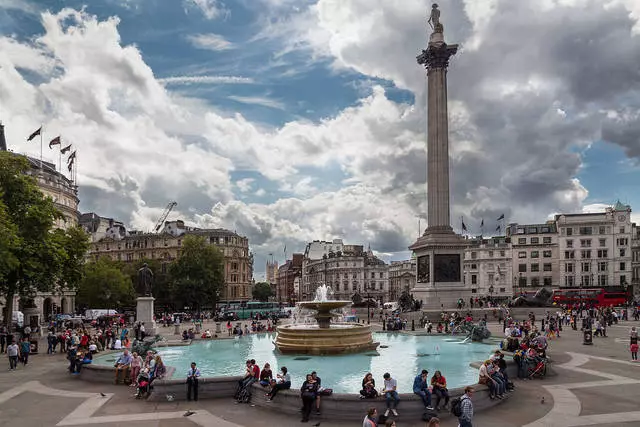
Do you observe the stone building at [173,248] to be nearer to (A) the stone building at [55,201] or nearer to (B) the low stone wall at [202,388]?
(A) the stone building at [55,201]

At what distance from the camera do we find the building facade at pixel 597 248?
3706 inches

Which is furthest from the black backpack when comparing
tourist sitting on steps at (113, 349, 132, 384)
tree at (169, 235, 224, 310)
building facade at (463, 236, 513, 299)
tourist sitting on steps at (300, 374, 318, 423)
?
building facade at (463, 236, 513, 299)

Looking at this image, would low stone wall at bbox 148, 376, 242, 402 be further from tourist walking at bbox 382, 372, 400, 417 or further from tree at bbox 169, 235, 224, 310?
tree at bbox 169, 235, 224, 310

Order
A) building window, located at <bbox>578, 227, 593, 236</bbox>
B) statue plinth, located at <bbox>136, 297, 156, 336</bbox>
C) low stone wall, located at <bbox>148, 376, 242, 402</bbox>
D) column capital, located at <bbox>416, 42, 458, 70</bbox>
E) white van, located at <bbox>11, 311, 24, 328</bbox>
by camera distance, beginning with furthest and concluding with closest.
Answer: building window, located at <bbox>578, 227, 593, 236</bbox> < column capital, located at <bbox>416, 42, 458, 70</bbox> < white van, located at <bbox>11, 311, 24, 328</bbox> < statue plinth, located at <bbox>136, 297, 156, 336</bbox> < low stone wall, located at <bbox>148, 376, 242, 402</bbox>

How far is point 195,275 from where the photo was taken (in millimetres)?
85125

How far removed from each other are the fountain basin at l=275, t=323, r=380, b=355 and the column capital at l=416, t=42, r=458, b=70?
39393 mm

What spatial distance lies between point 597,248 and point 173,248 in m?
83.4

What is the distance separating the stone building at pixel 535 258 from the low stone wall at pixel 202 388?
96436 mm

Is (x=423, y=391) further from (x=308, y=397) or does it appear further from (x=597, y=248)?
(x=597, y=248)

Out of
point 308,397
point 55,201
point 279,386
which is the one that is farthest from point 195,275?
point 308,397

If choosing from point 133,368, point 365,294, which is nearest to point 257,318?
point 133,368

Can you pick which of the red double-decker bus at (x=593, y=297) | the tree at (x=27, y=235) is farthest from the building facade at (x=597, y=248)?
the tree at (x=27, y=235)

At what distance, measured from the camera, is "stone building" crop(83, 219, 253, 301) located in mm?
110812

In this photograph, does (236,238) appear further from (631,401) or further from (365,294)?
(631,401)
